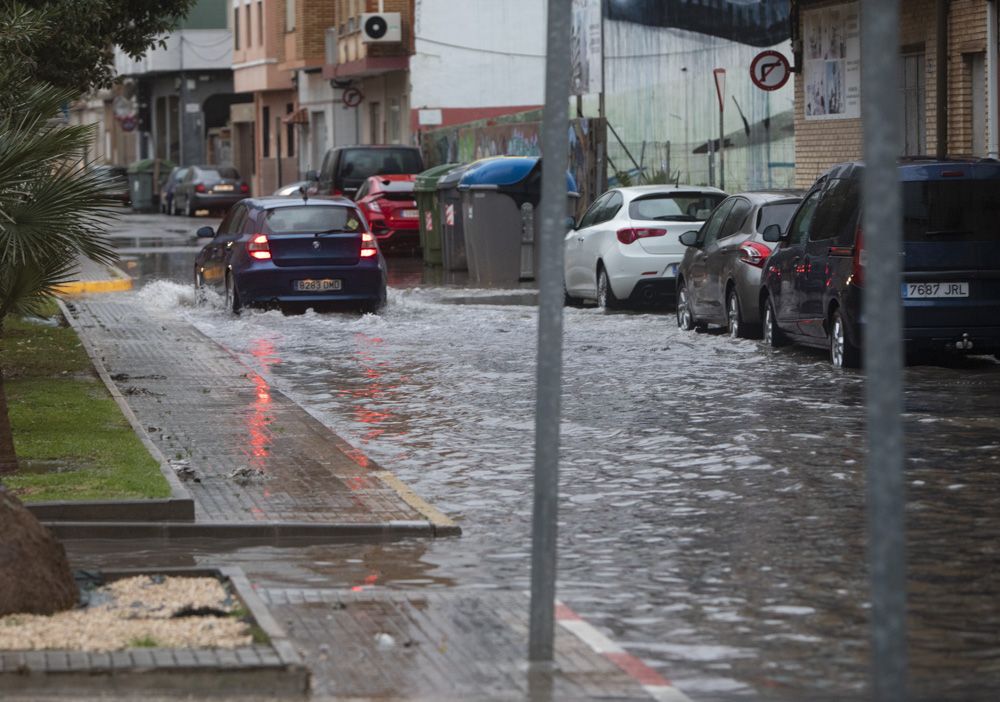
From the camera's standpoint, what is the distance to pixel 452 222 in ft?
110

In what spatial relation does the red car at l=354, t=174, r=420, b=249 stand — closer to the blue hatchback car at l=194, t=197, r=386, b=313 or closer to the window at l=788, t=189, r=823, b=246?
the blue hatchback car at l=194, t=197, r=386, b=313

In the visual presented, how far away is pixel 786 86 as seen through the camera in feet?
102

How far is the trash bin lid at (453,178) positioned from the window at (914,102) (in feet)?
26.1

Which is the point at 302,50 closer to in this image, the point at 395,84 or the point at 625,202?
the point at 395,84

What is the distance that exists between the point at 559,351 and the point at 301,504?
3645mm

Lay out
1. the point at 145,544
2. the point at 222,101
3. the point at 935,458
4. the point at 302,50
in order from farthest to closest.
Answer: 1. the point at 222,101
2. the point at 302,50
3. the point at 935,458
4. the point at 145,544

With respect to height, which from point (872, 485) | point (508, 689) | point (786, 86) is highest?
point (786, 86)

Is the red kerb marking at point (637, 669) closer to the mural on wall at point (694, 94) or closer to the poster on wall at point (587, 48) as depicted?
the mural on wall at point (694, 94)

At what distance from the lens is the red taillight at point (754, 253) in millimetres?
19389

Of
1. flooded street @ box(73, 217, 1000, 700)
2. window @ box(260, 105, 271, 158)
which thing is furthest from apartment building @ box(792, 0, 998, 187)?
window @ box(260, 105, 271, 158)

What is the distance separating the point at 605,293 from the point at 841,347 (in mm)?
7525

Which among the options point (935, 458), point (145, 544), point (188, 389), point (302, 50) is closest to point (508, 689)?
point (145, 544)

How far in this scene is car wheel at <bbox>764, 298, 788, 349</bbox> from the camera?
18.7 metres

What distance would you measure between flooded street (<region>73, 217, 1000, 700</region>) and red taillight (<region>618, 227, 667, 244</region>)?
10.9ft
